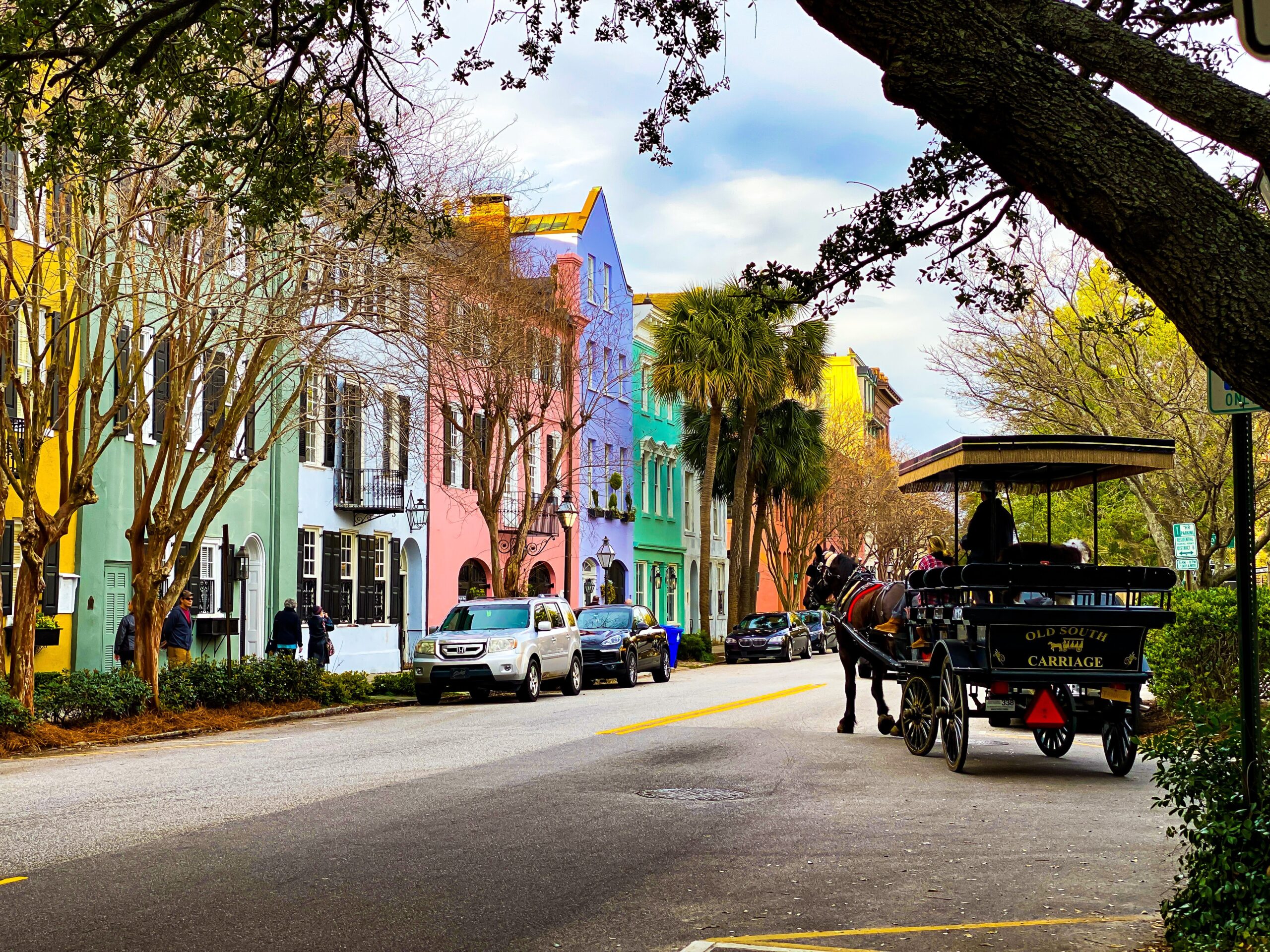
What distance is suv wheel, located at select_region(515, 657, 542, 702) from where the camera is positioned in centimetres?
2522

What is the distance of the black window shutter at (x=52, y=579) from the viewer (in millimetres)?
24312

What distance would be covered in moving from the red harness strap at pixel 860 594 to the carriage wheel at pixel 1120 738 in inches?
159

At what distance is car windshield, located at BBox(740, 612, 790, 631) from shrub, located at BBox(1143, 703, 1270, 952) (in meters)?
41.3

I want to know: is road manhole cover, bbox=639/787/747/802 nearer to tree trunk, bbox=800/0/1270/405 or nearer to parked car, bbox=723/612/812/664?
tree trunk, bbox=800/0/1270/405

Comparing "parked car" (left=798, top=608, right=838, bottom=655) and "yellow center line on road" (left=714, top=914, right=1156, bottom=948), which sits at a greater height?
"yellow center line on road" (left=714, top=914, right=1156, bottom=948)

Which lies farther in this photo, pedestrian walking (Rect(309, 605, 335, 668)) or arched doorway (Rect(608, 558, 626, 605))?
arched doorway (Rect(608, 558, 626, 605))

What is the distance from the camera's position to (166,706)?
20328mm

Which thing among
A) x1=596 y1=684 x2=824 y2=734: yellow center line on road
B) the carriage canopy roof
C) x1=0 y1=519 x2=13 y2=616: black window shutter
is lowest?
x1=596 y1=684 x2=824 y2=734: yellow center line on road

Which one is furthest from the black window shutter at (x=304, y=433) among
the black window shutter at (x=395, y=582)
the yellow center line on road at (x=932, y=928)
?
the yellow center line on road at (x=932, y=928)

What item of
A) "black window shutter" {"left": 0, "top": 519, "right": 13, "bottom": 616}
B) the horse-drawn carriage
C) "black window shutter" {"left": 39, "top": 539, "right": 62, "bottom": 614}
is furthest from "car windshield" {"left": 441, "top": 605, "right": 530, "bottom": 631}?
the horse-drawn carriage

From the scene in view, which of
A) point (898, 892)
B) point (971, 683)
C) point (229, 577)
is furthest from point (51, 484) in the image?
point (898, 892)

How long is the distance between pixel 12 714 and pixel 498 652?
9.31 metres

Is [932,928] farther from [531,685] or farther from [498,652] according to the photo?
[531,685]

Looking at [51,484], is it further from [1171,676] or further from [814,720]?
[1171,676]
